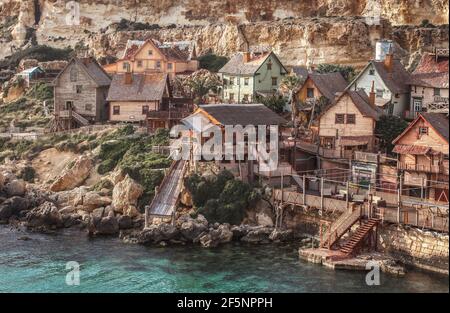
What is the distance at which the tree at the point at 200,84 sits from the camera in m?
76.8

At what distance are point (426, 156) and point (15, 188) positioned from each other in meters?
27.1

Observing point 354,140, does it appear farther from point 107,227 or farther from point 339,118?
point 107,227

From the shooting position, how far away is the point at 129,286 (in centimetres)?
4394

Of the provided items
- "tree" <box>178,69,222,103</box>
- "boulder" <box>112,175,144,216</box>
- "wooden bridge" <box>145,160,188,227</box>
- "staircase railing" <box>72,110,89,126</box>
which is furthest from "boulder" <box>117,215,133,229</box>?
"tree" <box>178,69,222,103</box>

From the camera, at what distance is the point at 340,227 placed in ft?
161

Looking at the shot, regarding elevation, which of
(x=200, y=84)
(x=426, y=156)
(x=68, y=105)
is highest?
(x=200, y=84)

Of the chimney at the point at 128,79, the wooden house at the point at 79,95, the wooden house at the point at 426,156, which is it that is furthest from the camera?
the wooden house at the point at 79,95

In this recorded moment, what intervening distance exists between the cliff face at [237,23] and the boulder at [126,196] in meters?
34.3

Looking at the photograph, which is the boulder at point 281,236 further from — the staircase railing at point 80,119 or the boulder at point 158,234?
the staircase railing at point 80,119

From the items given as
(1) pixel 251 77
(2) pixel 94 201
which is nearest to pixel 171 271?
(2) pixel 94 201

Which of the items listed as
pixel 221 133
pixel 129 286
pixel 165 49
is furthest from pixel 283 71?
pixel 129 286

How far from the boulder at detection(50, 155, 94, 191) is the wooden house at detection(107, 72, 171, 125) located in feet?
30.9

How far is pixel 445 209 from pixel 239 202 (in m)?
13.0

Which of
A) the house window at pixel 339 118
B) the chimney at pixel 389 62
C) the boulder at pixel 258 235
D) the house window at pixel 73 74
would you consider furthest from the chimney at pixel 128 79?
the boulder at pixel 258 235
